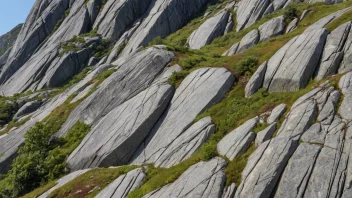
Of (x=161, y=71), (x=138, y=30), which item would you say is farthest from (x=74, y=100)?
(x=138, y=30)

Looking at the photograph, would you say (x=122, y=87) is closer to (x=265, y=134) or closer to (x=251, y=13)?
(x=265, y=134)

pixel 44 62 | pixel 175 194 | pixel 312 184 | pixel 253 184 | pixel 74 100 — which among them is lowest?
pixel 312 184

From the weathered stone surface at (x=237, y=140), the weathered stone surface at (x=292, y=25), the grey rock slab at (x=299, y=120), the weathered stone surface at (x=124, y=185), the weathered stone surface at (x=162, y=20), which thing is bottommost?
the weathered stone surface at (x=292, y=25)

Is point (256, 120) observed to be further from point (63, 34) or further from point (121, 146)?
point (63, 34)

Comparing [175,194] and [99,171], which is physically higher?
[99,171]

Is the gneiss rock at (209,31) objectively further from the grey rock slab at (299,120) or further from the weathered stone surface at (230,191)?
the weathered stone surface at (230,191)

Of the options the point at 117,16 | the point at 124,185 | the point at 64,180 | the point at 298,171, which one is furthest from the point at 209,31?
the point at 298,171

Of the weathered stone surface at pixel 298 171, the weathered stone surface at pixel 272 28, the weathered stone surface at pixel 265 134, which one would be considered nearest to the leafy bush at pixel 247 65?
the weathered stone surface at pixel 265 134
